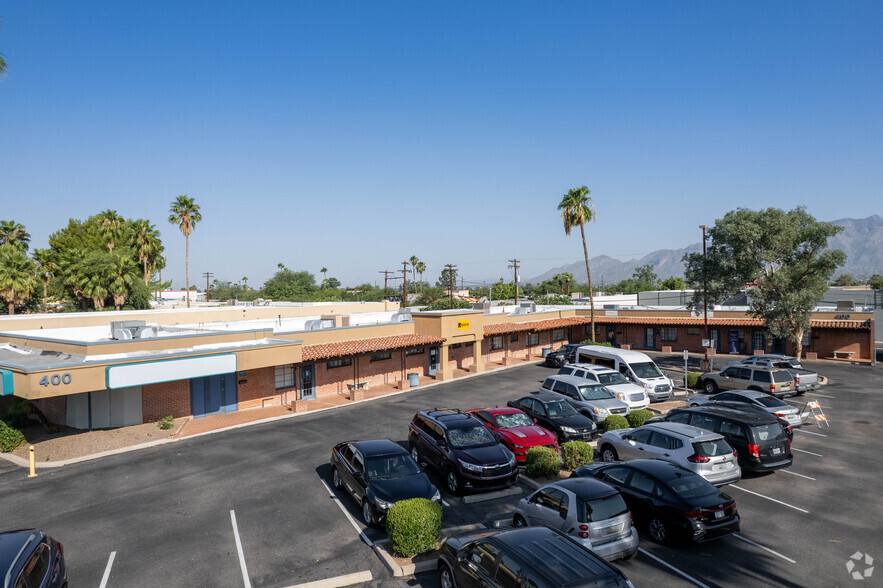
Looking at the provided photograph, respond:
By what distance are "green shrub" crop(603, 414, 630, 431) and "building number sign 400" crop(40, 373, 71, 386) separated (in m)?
19.5

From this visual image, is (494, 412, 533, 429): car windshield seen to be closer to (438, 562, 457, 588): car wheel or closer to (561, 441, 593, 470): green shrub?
(561, 441, 593, 470): green shrub

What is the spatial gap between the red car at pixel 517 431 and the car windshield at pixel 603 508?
20.9 ft

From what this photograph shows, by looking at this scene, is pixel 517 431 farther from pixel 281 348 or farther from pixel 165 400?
pixel 165 400

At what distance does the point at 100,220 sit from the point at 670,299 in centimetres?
7323

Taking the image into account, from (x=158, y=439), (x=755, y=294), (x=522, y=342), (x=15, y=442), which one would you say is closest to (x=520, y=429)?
(x=158, y=439)

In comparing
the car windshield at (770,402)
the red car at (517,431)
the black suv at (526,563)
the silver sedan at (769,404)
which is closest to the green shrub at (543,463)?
the red car at (517,431)

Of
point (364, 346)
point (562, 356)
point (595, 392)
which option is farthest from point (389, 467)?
point (562, 356)

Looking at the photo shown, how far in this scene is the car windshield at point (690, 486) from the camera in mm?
10711

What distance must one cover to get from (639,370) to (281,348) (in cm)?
1798

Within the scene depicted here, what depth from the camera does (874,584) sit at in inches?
367

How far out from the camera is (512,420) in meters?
17.9

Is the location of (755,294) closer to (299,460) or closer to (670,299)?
(299,460)

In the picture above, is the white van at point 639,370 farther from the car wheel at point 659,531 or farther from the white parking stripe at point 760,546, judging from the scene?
the car wheel at point 659,531

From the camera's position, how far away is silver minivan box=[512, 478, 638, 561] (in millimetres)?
9461
